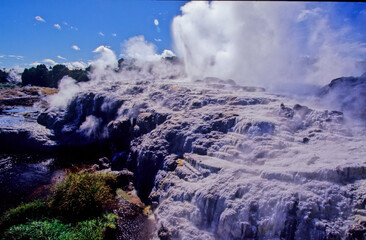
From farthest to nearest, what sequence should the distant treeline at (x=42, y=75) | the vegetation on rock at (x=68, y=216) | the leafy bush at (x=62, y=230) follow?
the distant treeline at (x=42, y=75) < the vegetation on rock at (x=68, y=216) < the leafy bush at (x=62, y=230)

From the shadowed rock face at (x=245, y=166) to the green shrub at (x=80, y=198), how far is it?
2124 mm

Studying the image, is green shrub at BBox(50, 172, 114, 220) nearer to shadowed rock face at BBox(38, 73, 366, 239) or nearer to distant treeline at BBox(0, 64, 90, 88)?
shadowed rock face at BBox(38, 73, 366, 239)

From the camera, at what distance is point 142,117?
14.1 meters

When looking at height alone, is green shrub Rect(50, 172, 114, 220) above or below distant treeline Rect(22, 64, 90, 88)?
below

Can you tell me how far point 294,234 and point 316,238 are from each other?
0.51 m

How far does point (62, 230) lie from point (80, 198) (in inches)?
55.1

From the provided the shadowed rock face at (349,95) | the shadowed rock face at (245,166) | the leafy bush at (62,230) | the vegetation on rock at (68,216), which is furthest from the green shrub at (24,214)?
the shadowed rock face at (349,95)

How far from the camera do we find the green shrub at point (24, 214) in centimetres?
890

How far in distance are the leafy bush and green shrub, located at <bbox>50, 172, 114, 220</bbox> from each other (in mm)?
539

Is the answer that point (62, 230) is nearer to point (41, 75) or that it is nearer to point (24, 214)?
point (24, 214)

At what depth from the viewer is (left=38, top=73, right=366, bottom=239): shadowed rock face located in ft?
19.1

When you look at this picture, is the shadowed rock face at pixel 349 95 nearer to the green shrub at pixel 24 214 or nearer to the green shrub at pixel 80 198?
the green shrub at pixel 80 198

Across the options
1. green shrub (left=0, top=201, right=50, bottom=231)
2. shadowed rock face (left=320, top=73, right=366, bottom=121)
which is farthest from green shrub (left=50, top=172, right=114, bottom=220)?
shadowed rock face (left=320, top=73, right=366, bottom=121)

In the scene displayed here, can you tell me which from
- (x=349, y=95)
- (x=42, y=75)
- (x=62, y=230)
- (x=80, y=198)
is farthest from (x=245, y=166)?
(x=42, y=75)
